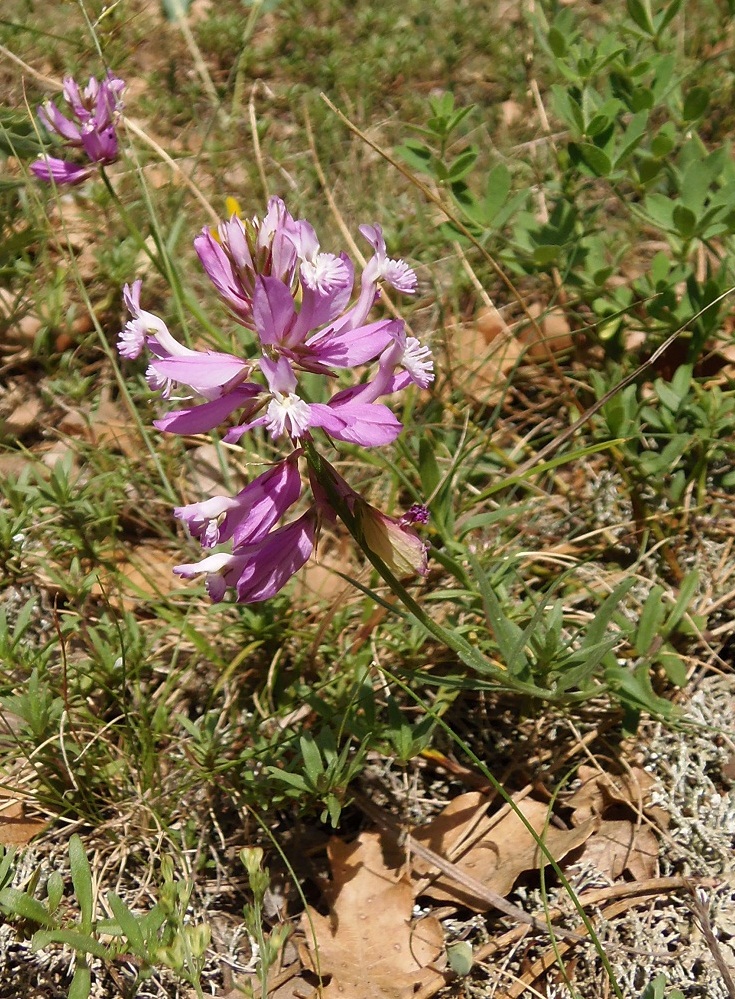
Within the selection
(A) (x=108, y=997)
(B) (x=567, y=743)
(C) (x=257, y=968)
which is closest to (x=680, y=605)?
(B) (x=567, y=743)

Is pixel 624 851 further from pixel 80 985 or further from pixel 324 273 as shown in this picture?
pixel 324 273

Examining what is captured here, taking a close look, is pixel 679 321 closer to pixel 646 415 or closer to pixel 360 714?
pixel 646 415

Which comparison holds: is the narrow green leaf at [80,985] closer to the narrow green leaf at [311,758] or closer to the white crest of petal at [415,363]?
the narrow green leaf at [311,758]

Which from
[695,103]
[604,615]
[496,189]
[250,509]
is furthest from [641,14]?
[250,509]

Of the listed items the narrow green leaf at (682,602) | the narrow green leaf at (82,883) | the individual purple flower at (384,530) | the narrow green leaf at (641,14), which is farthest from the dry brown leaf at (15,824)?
the narrow green leaf at (641,14)

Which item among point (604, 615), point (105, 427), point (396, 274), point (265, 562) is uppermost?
point (396, 274)
